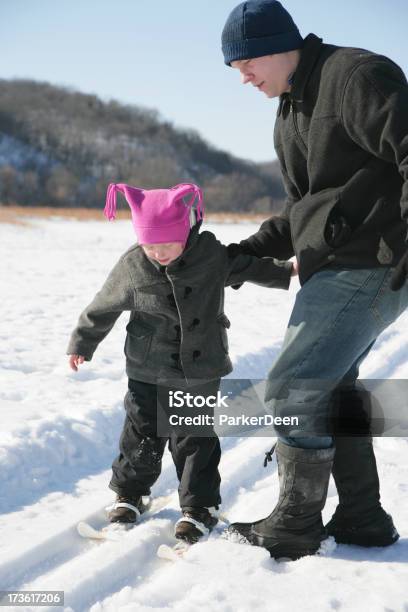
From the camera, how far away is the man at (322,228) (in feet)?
7.11

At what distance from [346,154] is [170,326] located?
0.98 m

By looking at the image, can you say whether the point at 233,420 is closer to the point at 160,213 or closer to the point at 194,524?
the point at 194,524

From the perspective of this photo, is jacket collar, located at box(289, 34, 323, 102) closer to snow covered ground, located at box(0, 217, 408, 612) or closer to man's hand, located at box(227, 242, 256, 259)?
man's hand, located at box(227, 242, 256, 259)

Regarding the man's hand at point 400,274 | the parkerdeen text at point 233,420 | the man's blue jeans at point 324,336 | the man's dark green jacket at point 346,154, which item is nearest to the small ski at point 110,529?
the parkerdeen text at point 233,420

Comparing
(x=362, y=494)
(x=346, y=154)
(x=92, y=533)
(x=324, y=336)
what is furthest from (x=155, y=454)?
(x=346, y=154)

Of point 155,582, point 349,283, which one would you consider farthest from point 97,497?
point 349,283

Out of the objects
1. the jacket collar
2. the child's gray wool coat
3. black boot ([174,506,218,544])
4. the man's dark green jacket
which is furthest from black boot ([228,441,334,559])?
the jacket collar

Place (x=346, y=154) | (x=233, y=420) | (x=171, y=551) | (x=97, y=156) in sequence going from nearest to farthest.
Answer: (x=346, y=154) < (x=171, y=551) < (x=233, y=420) < (x=97, y=156)

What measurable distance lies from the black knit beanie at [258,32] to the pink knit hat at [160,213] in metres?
0.55

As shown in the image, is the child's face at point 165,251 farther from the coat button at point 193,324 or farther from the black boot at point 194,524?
the black boot at point 194,524

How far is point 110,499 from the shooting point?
9.77 feet

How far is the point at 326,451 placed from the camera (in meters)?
2.40

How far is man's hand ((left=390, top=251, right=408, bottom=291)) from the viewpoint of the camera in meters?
2.09

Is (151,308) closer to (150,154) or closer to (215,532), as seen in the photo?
(215,532)
